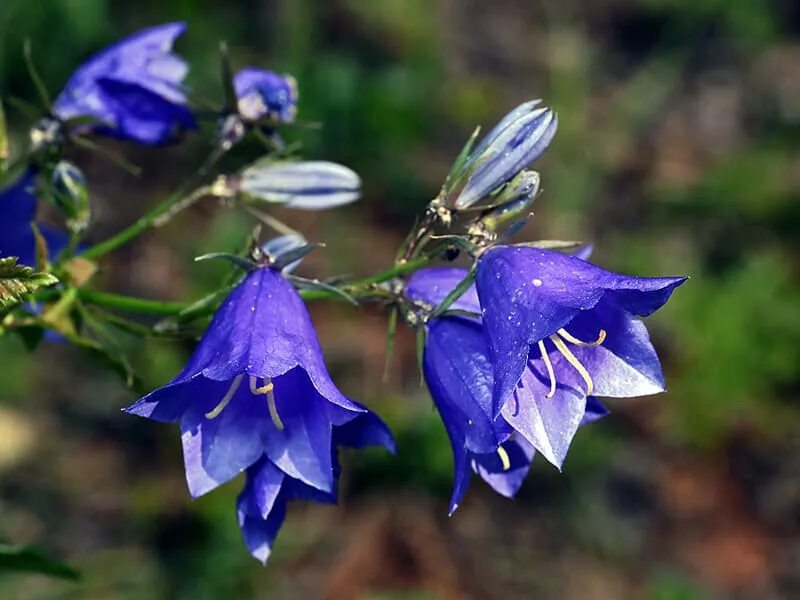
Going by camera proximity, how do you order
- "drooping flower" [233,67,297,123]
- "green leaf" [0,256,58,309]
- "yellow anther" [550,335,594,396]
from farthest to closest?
1. "drooping flower" [233,67,297,123]
2. "yellow anther" [550,335,594,396]
3. "green leaf" [0,256,58,309]

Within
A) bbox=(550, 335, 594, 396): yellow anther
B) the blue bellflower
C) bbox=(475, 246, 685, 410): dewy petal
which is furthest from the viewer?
bbox=(550, 335, 594, 396): yellow anther

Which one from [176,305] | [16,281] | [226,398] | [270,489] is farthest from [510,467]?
[16,281]

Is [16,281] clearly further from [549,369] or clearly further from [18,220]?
[549,369]

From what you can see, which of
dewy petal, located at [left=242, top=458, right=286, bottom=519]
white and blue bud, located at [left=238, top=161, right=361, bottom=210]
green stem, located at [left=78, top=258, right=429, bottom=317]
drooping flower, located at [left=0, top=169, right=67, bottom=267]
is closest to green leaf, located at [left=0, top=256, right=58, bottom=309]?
green stem, located at [left=78, top=258, right=429, bottom=317]

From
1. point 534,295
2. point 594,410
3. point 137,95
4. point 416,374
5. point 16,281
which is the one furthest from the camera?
point 416,374

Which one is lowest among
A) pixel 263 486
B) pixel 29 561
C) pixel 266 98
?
pixel 29 561

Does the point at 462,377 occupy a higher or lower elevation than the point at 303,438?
higher

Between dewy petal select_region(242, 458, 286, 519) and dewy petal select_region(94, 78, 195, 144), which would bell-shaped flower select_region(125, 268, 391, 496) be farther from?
dewy petal select_region(94, 78, 195, 144)
